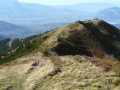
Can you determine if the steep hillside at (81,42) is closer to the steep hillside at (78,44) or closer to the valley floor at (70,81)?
the steep hillside at (78,44)

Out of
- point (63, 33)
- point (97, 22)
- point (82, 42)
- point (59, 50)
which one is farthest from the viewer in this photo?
point (97, 22)

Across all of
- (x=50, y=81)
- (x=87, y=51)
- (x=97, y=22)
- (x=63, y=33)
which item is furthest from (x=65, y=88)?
(x=97, y=22)

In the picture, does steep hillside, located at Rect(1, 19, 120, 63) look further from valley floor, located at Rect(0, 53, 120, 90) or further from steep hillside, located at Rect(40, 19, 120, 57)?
valley floor, located at Rect(0, 53, 120, 90)

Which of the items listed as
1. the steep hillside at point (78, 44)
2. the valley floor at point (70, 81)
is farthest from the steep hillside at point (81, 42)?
the valley floor at point (70, 81)

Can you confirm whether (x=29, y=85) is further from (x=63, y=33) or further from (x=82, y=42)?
(x=63, y=33)

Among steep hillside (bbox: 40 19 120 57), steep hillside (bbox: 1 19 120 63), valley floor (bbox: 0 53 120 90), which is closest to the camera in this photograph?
valley floor (bbox: 0 53 120 90)

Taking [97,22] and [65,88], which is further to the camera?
[97,22]

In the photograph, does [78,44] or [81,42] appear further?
[81,42]

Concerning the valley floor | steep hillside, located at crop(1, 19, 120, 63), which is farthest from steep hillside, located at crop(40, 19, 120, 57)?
the valley floor

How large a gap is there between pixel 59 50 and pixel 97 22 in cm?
8242

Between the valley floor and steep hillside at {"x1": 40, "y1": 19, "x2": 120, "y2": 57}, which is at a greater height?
the valley floor

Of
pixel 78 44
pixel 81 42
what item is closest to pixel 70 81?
pixel 78 44

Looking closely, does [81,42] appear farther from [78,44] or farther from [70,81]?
[70,81]

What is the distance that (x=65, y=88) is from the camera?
26.1 meters
